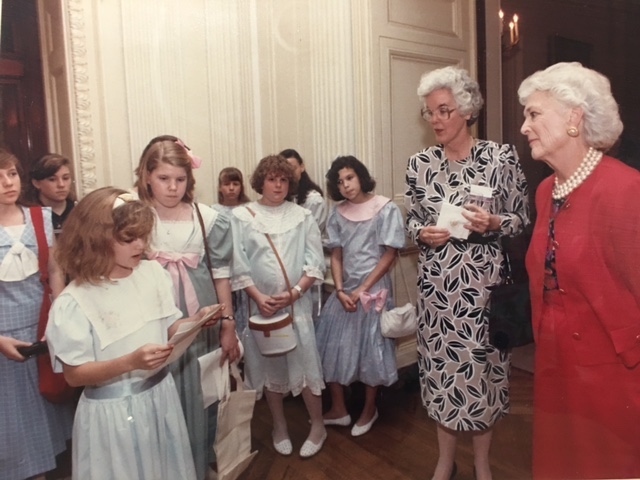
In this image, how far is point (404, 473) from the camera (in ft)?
5.37

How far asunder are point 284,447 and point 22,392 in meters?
0.97

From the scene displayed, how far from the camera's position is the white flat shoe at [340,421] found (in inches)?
80.1

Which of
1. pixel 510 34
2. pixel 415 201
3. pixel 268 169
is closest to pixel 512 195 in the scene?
pixel 415 201

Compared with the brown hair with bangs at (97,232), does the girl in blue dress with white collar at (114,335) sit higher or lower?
lower

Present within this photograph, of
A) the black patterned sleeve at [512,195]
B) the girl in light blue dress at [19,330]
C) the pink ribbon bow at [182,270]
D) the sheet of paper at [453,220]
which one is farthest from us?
the sheet of paper at [453,220]

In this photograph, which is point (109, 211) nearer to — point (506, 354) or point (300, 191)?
point (300, 191)

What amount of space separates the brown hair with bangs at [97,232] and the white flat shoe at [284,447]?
100cm

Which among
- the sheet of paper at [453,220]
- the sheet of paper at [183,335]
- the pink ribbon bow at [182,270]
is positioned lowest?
the sheet of paper at [183,335]

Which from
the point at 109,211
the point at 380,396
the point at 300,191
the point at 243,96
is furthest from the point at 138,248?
the point at 380,396

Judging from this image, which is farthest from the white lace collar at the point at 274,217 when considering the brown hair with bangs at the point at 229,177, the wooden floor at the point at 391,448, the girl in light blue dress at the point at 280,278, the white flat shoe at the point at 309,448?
the white flat shoe at the point at 309,448

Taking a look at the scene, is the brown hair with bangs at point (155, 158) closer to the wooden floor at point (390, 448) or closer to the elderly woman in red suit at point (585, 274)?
the elderly woman in red suit at point (585, 274)

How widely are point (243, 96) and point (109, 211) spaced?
0.49m

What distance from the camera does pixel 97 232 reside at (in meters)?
1.09

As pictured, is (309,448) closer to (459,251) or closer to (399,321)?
(399,321)
